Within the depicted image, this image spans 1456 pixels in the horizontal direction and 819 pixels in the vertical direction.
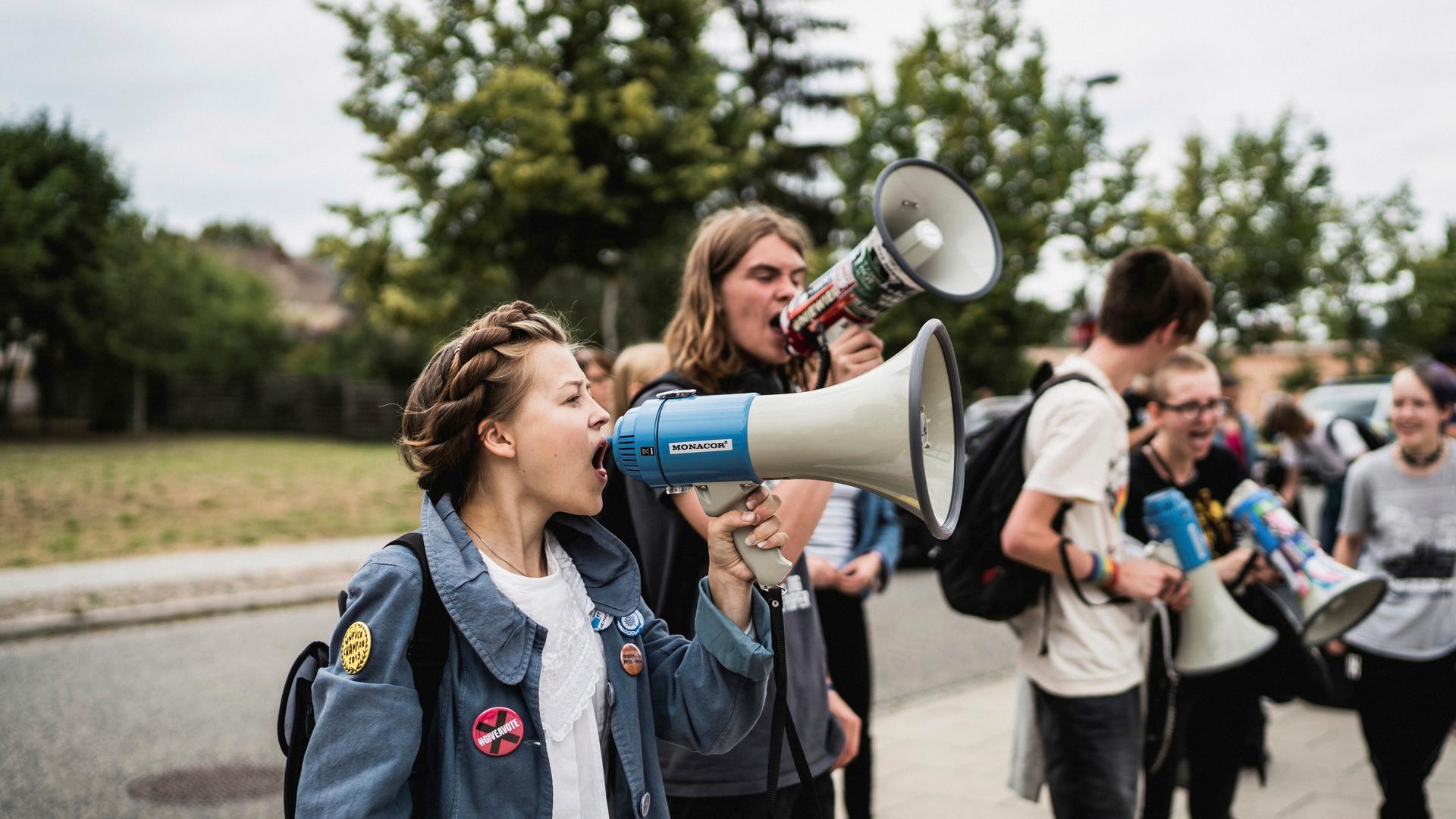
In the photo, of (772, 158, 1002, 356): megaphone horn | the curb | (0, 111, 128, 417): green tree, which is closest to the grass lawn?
the curb

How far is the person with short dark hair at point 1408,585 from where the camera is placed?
11.0ft

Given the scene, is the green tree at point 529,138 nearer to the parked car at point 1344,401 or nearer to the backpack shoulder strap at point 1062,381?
the parked car at point 1344,401

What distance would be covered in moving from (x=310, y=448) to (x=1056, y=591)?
22930 millimetres

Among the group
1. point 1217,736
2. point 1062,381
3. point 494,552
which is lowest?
point 1217,736

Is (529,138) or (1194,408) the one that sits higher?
(529,138)

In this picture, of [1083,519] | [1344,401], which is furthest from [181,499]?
[1344,401]

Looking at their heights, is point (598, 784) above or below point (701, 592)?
below

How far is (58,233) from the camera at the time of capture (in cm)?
2302

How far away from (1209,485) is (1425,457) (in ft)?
2.79

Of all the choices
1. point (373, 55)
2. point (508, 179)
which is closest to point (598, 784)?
point (508, 179)

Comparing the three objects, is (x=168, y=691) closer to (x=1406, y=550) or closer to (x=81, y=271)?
(x=1406, y=550)

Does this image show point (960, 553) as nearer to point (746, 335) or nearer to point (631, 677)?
point (746, 335)

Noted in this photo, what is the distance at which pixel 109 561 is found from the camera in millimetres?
9312

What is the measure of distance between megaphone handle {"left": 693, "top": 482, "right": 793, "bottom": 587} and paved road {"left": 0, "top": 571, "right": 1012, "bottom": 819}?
352 centimetres
